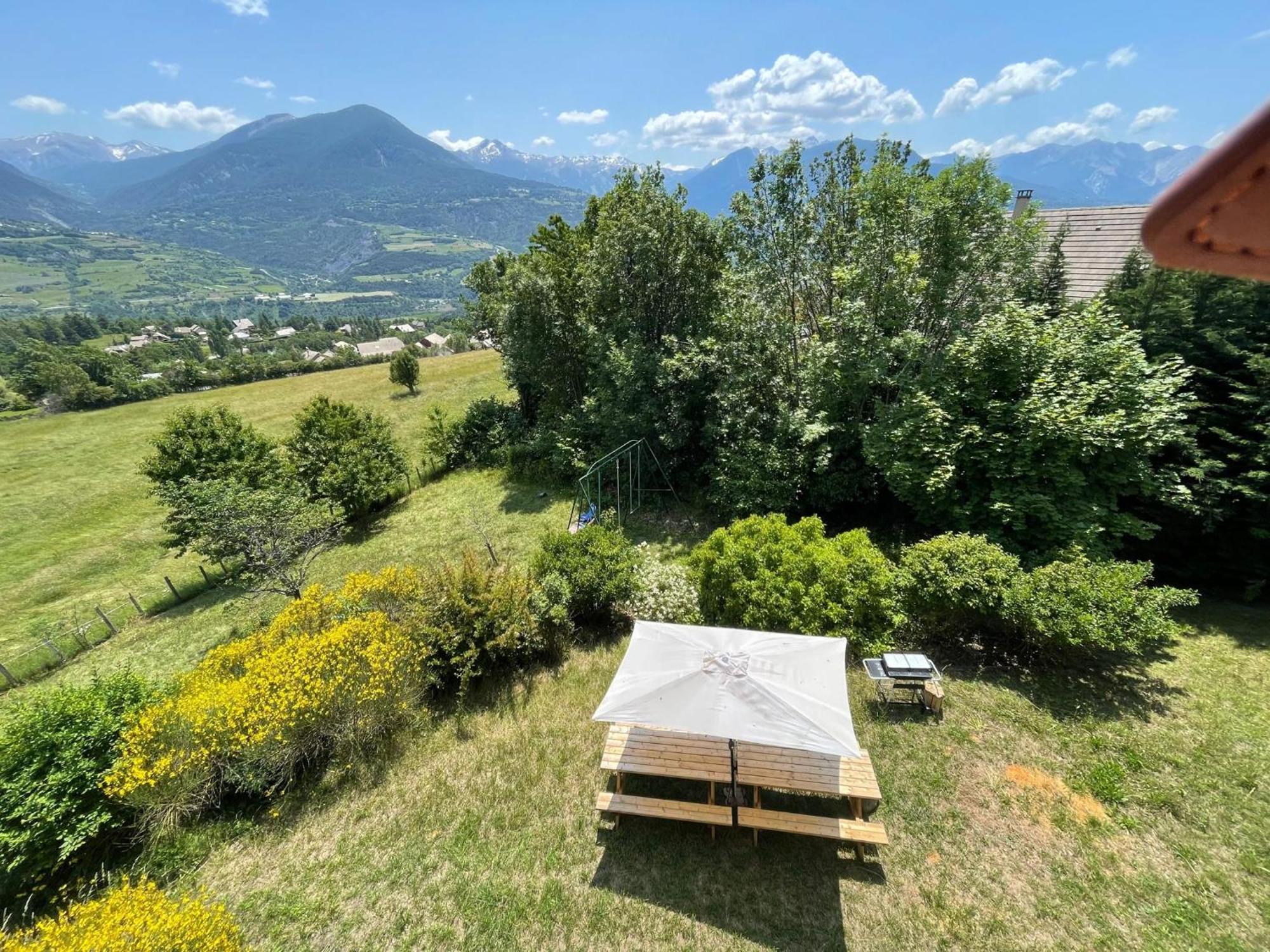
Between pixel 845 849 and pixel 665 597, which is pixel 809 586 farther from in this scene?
pixel 845 849

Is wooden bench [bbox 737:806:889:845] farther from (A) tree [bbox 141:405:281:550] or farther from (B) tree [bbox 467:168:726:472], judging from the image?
(A) tree [bbox 141:405:281:550]

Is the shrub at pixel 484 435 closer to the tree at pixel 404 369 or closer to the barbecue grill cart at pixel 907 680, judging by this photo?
the tree at pixel 404 369

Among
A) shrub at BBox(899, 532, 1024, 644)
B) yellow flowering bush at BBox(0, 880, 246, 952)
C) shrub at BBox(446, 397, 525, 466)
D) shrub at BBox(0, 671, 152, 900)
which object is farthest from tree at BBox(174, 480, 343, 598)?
shrub at BBox(899, 532, 1024, 644)

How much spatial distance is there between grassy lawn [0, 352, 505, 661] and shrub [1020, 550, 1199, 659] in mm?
14035

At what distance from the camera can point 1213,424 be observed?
13.1 metres

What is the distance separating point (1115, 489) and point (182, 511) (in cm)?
2668

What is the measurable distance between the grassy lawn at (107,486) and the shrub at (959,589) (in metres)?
11.9

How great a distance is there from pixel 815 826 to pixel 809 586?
14.8ft

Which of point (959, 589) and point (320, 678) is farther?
point (959, 589)

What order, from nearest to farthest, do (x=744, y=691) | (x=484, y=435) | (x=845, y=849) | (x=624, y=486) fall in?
(x=744, y=691) → (x=845, y=849) → (x=624, y=486) → (x=484, y=435)

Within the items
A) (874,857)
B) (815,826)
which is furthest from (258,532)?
(874,857)

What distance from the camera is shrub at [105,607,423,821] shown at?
8.74 meters

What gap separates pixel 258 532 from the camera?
14219mm

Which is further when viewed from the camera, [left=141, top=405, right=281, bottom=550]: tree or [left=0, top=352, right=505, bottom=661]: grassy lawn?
[left=0, top=352, right=505, bottom=661]: grassy lawn
